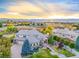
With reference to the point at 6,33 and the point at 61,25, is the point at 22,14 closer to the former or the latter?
the point at 6,33

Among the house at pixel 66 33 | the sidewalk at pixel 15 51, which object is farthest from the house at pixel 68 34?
the sidewalk at pixel 15 51

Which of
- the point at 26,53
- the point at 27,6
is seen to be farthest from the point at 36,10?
the point at 26,53

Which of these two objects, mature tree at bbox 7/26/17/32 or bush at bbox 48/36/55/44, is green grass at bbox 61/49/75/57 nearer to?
bush at bbox 48/36/55/44

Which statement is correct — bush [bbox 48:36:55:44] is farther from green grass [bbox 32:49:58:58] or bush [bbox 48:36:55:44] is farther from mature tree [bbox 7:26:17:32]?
mature tree [bbox 7:26:17:32]

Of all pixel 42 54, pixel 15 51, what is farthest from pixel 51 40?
pixel 15 51

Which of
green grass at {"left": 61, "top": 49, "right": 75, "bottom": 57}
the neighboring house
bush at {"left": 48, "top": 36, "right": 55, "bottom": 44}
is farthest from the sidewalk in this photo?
green grass at {"left": 61, "top": 49, "right": 75, "bottom": 57}

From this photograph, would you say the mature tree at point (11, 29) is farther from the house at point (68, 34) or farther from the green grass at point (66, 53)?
the green grass at point (66, 53)

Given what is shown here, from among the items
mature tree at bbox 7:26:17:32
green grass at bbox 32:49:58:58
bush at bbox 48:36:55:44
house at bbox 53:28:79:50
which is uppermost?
mature tree at bbox 7:26:17:32

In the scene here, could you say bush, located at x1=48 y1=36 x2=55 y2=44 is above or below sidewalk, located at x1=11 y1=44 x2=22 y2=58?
above

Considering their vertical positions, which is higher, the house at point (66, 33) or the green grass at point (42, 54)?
the house at point (66, 33)
